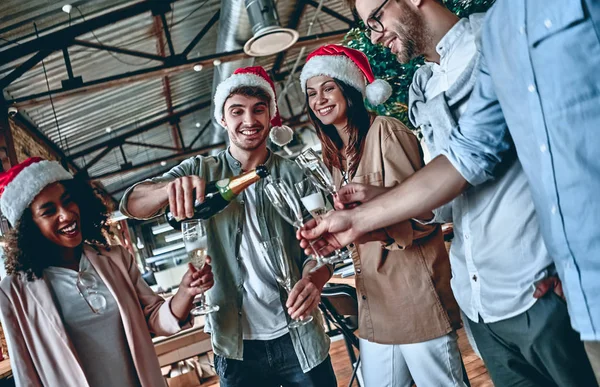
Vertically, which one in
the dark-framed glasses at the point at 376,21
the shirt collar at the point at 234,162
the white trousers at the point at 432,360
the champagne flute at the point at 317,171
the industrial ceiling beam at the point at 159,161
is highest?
the industrial ceiling beam at the point at 159,161

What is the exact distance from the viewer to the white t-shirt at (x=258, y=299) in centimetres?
152

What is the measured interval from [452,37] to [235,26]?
444 centimetres

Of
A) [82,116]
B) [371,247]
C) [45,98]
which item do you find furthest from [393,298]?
[82,116]

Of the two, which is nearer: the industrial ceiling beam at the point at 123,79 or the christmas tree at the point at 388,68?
the christmas tree at the point at 388,68

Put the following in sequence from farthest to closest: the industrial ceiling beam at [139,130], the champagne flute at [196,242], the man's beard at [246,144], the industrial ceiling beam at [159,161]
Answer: the industrial ceiling beam at [159,161] < the industrial ceiling beam at [139,130] < the man's beard at [246,144] < the champagne flute at [196,242]

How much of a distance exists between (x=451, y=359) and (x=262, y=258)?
2.33 ft

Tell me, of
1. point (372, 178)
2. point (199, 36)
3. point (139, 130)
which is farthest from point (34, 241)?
point (139, 130)

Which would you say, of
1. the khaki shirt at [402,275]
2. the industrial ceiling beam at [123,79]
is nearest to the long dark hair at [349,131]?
the khaki shirt at [402,275]

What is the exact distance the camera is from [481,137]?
0.97m

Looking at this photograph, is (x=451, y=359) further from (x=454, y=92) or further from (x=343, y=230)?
(x=454, y=92)

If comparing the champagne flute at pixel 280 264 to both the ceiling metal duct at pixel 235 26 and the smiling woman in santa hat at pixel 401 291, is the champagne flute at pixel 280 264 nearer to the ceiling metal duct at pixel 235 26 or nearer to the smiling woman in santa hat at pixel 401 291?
the smiling woman in santa hat at pixel 401 291

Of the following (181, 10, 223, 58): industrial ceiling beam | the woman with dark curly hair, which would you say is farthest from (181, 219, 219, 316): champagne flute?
(181, 10, 223, 58): industrial ceiling beam

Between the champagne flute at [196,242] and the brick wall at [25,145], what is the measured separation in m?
5.87

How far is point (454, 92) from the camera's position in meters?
1.10
